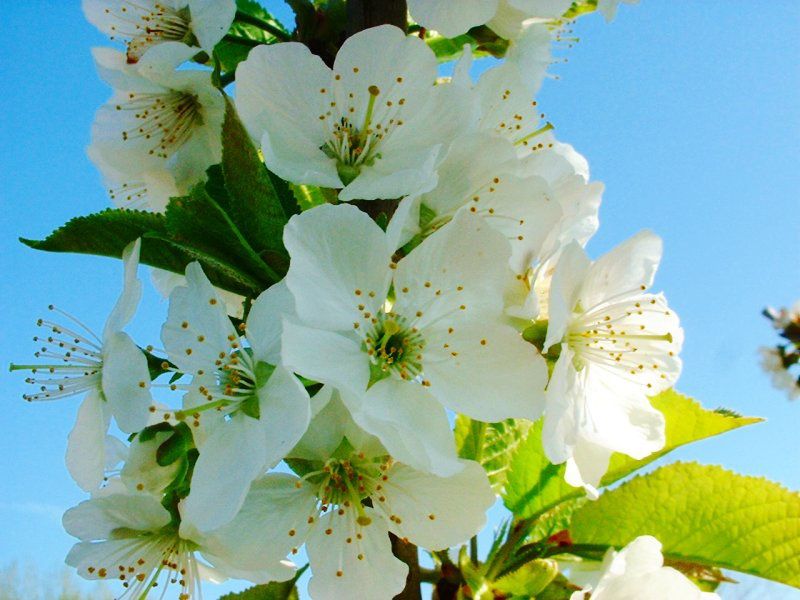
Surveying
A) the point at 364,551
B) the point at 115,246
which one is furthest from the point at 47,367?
the point at 364,551

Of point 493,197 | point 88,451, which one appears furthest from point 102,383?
point 493,197

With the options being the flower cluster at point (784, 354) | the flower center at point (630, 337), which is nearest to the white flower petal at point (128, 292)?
the flower center at point (630, 337)

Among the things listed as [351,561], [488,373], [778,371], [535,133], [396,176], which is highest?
[778,371]

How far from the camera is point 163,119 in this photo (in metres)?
1.51

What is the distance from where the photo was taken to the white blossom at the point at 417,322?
1.04 metres

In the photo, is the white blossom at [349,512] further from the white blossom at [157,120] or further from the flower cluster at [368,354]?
the white blossom at [157,120]

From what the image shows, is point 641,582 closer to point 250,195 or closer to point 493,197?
point 493,197

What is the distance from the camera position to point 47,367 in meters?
1.38

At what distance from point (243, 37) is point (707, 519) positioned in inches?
46.6

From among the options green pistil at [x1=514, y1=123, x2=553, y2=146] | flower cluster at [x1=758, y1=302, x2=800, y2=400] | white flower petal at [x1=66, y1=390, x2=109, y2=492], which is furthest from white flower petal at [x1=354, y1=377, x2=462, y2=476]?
flower cluster at [x1=758, y1=302, x2=800, y2=400]

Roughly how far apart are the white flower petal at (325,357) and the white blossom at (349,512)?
0.15 feet

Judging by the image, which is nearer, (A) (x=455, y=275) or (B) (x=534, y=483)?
(A) (x=455, y=275)

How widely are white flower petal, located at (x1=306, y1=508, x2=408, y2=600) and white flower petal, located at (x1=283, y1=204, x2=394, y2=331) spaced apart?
26 centimetres

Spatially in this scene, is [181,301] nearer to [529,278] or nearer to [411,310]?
[411,310]
